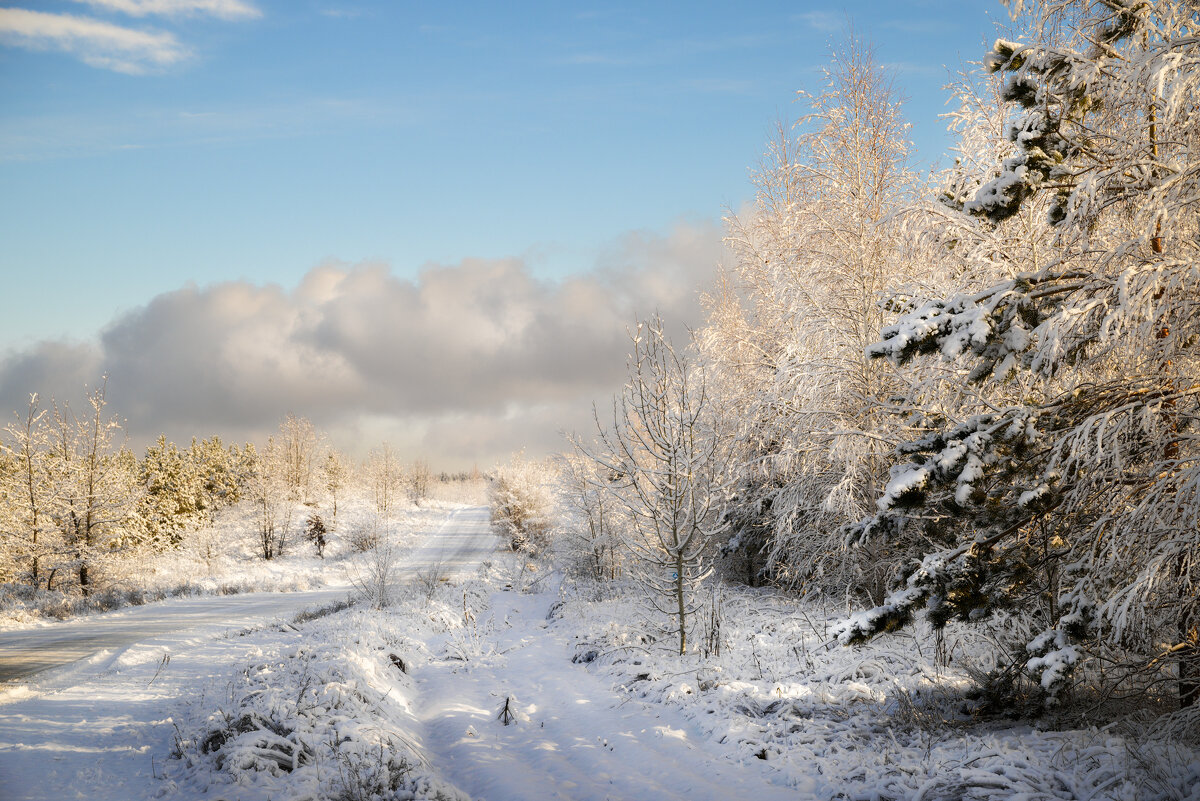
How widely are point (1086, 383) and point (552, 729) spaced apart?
668 centimetres

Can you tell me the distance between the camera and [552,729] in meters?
7.02

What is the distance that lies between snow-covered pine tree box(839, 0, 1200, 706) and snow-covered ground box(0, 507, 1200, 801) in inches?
42.2

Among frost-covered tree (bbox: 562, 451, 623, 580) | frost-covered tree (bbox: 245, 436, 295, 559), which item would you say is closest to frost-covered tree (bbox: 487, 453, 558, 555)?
frost-covered tree (bbox: 562, 451, 623, 580)

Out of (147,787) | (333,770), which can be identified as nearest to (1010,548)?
(333,770)

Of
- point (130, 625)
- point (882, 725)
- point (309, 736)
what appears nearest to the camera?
point (309, 736)

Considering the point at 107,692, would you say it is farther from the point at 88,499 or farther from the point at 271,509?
the point at 271,509

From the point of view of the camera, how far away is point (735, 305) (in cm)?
1838

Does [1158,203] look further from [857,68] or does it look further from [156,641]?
[156,641]

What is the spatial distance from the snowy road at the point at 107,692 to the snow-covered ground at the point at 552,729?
0.11ft

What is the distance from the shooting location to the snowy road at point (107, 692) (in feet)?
16.0

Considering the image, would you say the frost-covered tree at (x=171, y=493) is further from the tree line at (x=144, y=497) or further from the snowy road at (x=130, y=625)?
the snowy road at (x=130, y=625)

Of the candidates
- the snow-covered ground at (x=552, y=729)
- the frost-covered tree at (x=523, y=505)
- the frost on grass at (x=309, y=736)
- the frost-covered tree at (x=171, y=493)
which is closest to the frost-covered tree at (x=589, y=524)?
the frost-covered tree at (x=523, y=505)

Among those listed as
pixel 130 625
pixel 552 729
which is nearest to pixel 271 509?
pixel 130 625

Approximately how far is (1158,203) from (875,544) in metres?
7.38
